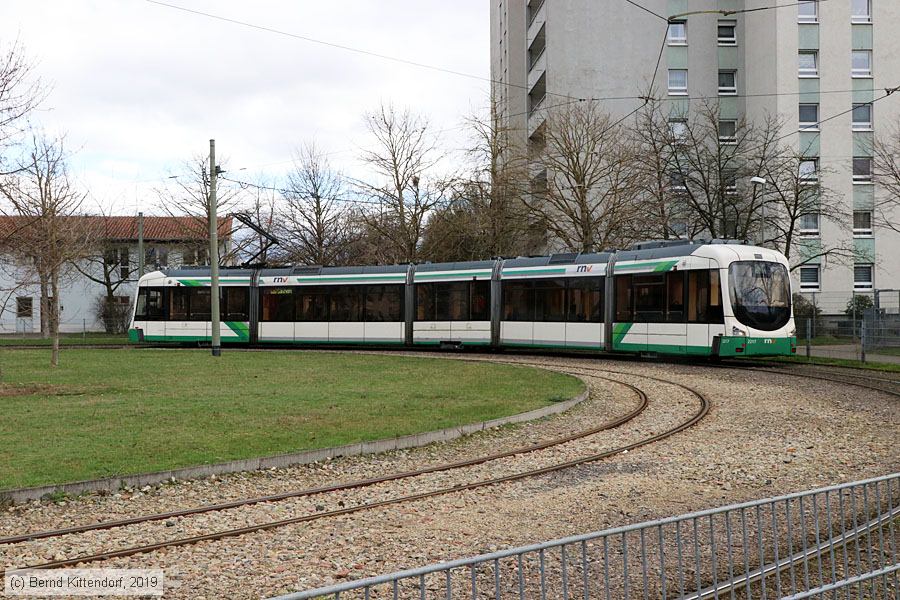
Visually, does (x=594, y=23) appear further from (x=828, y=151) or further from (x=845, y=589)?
(x=845, y=589)

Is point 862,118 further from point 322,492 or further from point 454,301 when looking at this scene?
point 322,492

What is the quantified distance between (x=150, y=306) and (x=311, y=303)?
264 inches

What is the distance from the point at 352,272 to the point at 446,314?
13.5 ft

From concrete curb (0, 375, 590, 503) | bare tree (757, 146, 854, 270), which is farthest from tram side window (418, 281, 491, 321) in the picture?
concrete curb (0, 375, 590, 503)

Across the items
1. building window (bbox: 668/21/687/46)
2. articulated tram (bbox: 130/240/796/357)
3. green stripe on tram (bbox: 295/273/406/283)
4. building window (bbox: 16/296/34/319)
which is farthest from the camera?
building window (bbox: 668/21/687/46)

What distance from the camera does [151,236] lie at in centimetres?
6575

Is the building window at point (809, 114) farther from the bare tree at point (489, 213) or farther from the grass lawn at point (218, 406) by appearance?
the grass lawn at point (218, 406)

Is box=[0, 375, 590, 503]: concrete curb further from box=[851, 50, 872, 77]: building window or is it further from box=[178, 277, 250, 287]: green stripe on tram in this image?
box=[851, 50, 872, 77]: building window

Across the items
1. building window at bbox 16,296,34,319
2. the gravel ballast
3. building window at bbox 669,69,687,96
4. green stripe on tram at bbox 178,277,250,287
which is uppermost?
building window at bbox 669,69,687,96

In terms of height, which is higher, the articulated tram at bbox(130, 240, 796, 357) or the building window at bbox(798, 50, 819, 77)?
the building window at bbox(798, 50, 819, 77)

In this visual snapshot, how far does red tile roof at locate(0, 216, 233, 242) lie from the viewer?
50.4 metres

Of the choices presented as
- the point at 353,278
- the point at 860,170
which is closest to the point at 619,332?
the point at 353,278

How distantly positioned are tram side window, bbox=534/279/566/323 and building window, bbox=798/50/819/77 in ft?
84.7

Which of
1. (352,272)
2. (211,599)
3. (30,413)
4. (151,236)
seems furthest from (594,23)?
(211,599)
